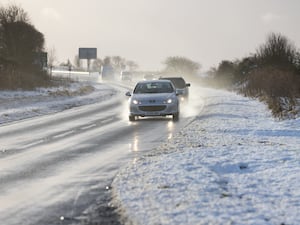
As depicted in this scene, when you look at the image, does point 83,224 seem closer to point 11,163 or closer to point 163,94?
point 11,163

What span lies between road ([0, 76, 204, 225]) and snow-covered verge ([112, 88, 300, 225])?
0.50 meters

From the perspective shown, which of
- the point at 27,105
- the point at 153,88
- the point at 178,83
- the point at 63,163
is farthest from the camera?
the point at 178,83

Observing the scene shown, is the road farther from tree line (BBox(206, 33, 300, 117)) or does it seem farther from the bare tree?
the bare tree

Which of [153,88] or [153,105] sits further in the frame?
[153,88]

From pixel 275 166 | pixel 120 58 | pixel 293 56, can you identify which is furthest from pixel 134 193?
pixel 120 58

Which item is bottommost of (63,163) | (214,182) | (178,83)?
(63,163)

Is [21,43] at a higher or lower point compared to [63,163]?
higher

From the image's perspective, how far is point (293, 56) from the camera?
39875mm

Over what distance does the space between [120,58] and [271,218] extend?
183128 mm

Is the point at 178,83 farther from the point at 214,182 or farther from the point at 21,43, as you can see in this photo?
the point at 214,182

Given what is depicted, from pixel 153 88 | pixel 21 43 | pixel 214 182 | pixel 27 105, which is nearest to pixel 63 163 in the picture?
pixel 214 182

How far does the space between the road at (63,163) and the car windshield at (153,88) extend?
2.29 metres

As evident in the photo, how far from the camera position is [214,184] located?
22.7ft

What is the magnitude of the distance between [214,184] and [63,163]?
3507mm
